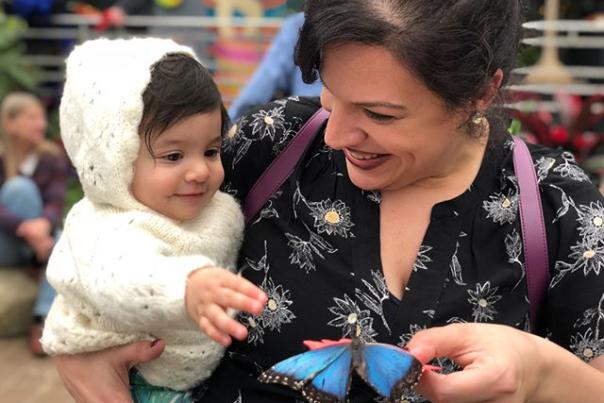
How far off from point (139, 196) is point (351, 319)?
50cm

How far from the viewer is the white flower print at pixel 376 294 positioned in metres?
1.79

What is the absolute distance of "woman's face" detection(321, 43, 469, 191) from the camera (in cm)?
169

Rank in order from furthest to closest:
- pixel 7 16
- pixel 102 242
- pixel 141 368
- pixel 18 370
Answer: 1. pixel 7 16
2. pixel 18 370
3. pixel 141 368
4. pixel 102 242

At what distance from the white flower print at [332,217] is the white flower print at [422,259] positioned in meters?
0.14

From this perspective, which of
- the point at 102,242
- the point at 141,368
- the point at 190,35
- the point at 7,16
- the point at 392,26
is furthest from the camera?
the point at 7,16

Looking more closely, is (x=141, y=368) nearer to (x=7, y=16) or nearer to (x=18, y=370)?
(x=18, y=370)

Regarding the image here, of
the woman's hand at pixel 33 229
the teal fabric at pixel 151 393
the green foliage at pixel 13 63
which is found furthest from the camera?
the green foliage at pixel 13 63

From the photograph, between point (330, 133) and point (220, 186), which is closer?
point (330, 133)

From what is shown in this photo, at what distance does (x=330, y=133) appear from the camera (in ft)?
5.79

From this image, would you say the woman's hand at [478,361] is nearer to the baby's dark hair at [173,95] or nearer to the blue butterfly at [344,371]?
the blue butterfly at [344,371]

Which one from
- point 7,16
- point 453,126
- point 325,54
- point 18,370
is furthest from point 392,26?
point 7,16

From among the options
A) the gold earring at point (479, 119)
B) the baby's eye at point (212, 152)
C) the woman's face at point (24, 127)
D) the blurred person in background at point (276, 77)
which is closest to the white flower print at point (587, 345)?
the gold earring at point (479, 119)

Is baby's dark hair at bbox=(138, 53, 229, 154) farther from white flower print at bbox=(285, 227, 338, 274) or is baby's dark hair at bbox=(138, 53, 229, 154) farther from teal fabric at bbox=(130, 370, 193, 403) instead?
teal fabric at bbox=(130, 370, 193, 403)

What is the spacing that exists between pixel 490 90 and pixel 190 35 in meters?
5.26
